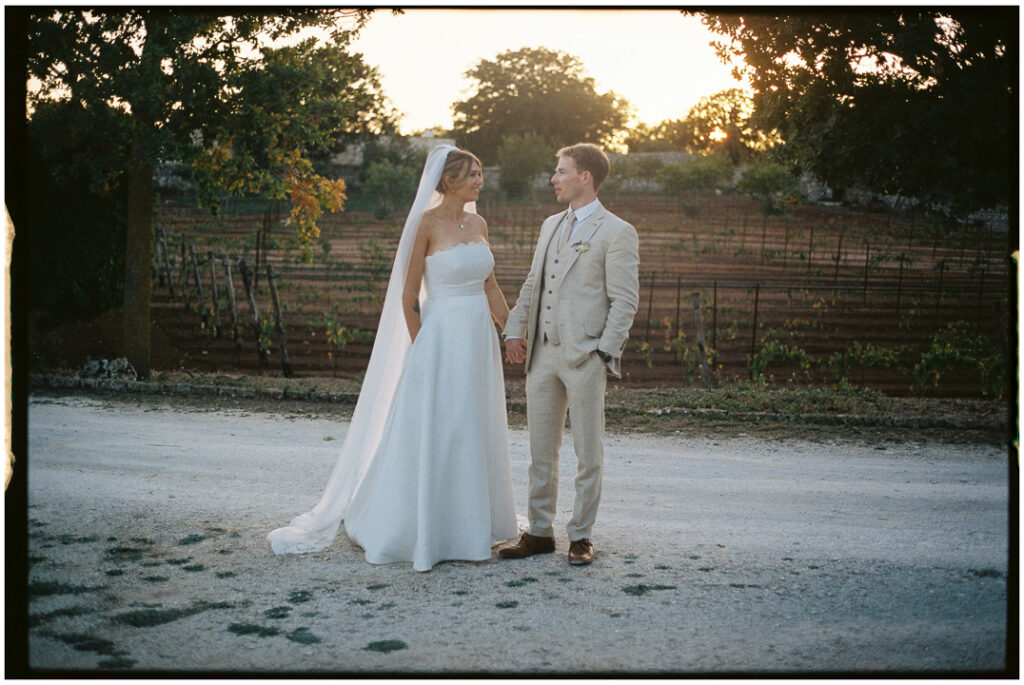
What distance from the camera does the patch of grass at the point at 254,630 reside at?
3.53 metres

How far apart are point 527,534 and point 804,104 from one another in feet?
21.4

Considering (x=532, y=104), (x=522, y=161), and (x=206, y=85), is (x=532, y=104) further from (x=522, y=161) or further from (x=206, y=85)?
(x=206, y=85)

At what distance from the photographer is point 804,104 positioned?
368 inches

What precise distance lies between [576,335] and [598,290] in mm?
252

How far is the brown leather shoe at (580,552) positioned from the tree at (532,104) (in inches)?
982

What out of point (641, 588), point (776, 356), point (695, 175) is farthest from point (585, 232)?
point (695, 175)

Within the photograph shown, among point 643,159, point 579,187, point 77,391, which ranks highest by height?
point 643,159

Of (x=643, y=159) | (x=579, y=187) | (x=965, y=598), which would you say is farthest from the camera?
(x=643, y=159)

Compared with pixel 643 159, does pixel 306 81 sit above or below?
below

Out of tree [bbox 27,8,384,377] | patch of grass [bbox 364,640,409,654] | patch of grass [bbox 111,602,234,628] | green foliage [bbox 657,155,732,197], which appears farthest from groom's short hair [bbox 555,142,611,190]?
green foliage [bbox 657,155,732,197]

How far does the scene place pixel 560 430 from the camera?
471cm

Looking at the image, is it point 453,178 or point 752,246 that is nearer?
point 453,178

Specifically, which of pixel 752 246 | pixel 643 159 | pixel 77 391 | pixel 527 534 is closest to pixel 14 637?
pixel 527 534

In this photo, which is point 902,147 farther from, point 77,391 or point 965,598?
point 77,391
